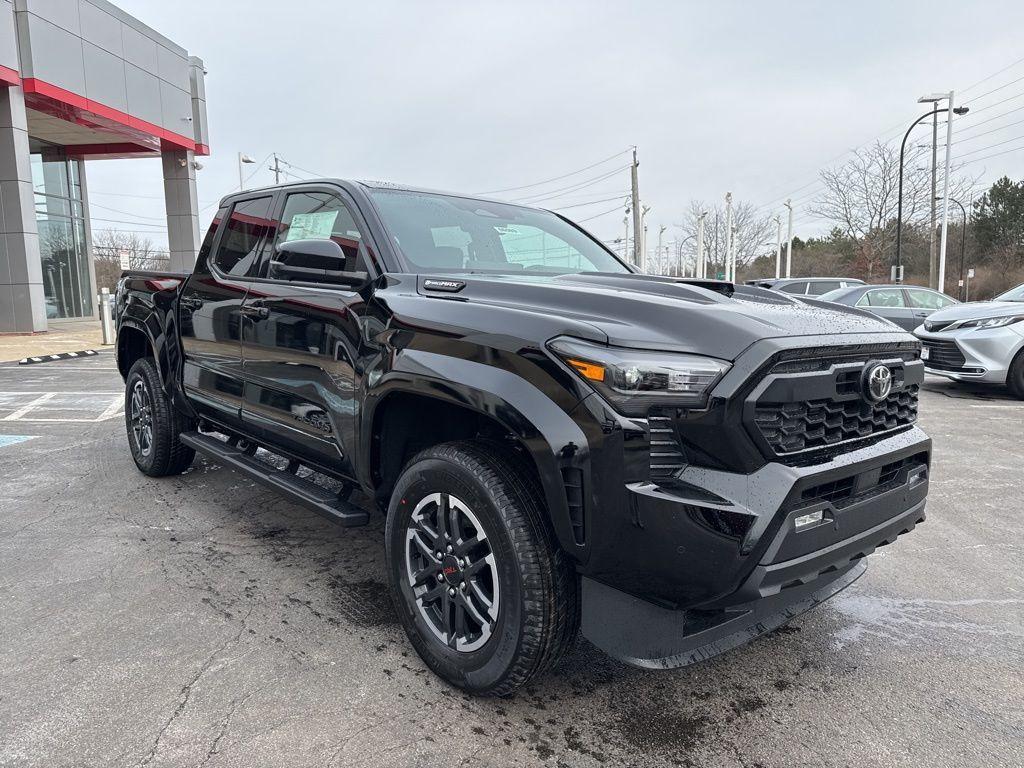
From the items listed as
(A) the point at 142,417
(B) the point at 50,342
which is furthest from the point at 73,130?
(A) the point at 142,417

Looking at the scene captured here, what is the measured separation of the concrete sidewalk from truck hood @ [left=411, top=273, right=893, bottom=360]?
14060 millimetres

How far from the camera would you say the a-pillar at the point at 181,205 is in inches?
957

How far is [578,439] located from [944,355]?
905cm

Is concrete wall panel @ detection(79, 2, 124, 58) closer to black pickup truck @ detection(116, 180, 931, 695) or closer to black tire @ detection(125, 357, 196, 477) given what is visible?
black tire @ detection(125, 357, 196, 477)

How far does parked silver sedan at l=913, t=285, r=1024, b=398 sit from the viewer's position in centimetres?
875

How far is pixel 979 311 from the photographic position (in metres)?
9.09

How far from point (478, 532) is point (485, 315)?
2.43ft

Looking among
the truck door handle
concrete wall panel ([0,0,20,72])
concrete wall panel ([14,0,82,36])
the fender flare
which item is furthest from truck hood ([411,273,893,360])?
concrete wall panel ([14,0,82,36])

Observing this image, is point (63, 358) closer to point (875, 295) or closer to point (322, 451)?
point (322, 451)

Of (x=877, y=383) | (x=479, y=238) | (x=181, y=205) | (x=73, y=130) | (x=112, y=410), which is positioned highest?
(x=73, y=130)

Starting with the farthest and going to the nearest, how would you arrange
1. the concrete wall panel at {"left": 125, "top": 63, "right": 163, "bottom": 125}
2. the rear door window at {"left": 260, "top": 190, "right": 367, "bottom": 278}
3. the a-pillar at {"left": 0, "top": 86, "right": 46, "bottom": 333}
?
the concrete wall panel at {"left": 125, "top": 63, "right": 163, "bottom": 125}, the a-pillar at {"left": 0, "top": 86, "right": 46, "bottom": 333}, the rear door window at {"left": 260, "top": 190, "right": 367, "bottom": 278}

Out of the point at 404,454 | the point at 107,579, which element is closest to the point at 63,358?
the point at 107,579

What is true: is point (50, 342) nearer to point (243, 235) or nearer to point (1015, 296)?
point (243, 235)

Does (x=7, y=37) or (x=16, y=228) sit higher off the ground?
(x=7, y=37)
